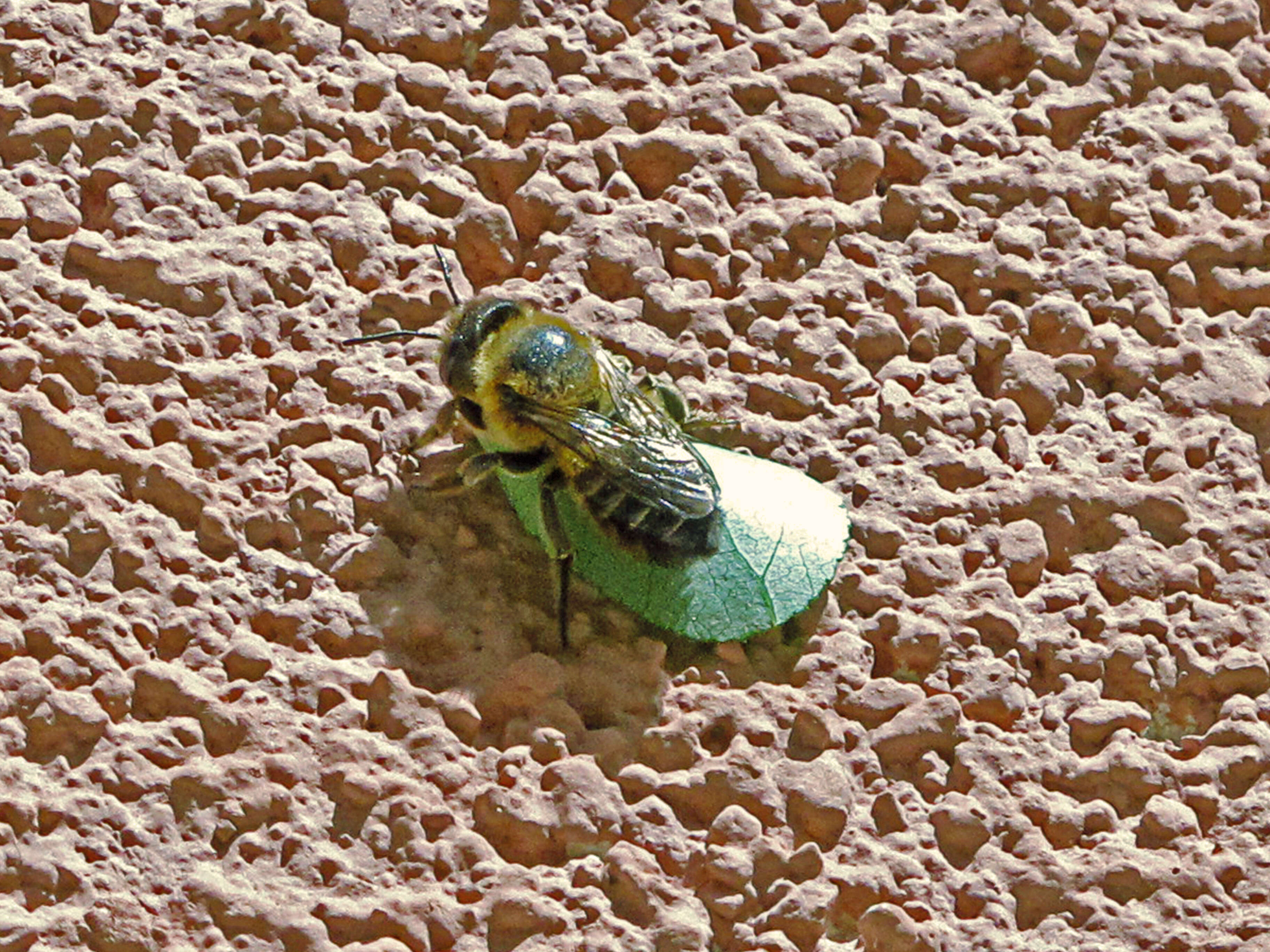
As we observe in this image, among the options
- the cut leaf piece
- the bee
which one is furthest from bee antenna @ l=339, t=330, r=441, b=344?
the cut leaf piece

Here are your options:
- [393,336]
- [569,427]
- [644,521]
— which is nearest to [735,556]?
[644,521]

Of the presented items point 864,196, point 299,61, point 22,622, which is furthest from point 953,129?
point 22,622

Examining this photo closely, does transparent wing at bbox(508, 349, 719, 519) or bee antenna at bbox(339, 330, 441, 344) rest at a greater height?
bee antenna at bbox(339, 330, 441, 344)

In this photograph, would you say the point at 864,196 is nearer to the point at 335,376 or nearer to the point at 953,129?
the point at 953,129

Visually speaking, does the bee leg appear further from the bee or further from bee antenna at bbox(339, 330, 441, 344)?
bee antenna at bbox(339, 330, 441, 344)

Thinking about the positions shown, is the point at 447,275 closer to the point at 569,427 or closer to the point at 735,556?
the point at 569,427

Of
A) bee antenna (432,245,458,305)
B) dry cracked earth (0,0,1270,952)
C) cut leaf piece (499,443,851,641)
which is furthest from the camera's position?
bee antenna (432,245,458,305)
